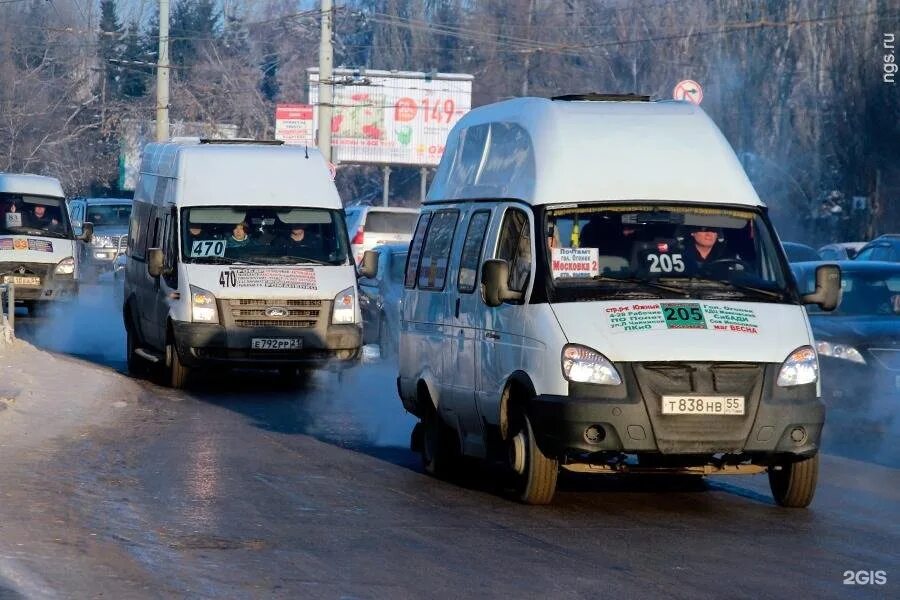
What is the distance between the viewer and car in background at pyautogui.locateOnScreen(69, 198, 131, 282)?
136ft

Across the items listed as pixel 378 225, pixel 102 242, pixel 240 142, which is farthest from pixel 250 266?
pixel 102 242

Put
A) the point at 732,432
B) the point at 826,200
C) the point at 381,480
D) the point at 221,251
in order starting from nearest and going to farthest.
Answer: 1. the point at 732,432
2. the point at 381,480
3. the point at 221,251
4. the point at 826,200

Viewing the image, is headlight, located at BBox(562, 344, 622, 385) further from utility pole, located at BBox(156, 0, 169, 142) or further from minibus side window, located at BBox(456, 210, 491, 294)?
utility pole, located at BBox(156, 0, 169, 142)

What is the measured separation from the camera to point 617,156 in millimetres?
10242

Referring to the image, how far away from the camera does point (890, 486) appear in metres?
11.2

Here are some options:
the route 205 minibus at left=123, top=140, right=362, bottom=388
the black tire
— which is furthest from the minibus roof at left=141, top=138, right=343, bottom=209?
the black tire

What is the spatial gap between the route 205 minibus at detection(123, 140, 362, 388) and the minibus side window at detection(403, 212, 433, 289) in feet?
16.4

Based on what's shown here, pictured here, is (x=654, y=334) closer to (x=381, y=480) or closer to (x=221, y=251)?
(x=381, y=480)

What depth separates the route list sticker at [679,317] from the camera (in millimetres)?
9344

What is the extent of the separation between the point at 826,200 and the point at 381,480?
153 ft

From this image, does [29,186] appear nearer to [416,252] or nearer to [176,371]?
[176,371]

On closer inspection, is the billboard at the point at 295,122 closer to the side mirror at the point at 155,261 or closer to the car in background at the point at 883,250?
the car in background at the point at 883,250

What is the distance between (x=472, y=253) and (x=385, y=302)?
11655mm

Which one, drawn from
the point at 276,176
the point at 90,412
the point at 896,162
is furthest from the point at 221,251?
the point at 896,162
